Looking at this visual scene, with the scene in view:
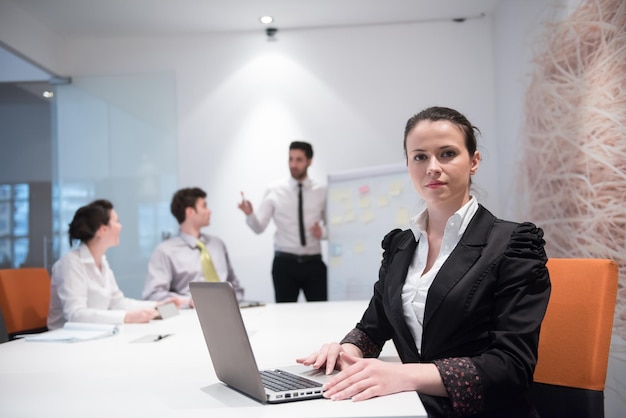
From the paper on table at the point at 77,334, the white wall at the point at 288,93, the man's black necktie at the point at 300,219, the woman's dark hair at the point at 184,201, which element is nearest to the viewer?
the paper on table at the point at 77,334

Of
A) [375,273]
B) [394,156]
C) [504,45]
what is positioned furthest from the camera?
[394,156]

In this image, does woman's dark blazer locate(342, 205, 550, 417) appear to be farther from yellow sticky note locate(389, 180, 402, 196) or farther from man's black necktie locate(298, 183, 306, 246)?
man's black necktie locate(298, 183, 306, 246)

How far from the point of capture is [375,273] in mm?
4473

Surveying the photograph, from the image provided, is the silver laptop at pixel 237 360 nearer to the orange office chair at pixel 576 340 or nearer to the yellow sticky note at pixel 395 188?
the orange office chair at pixel 576 340

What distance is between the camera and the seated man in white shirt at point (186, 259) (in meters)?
3.87

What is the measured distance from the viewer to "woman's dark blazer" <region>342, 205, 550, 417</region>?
123cm

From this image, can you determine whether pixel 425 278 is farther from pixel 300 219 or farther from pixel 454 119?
pixel 300 219

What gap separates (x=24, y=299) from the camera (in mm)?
3025

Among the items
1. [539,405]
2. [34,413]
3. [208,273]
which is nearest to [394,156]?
[208,273]

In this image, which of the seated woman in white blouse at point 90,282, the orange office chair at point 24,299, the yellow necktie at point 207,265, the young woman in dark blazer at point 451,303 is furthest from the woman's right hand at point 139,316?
the young woman in dark blazer at point 451,303

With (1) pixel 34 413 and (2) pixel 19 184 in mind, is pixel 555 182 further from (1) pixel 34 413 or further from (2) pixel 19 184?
(2) pixel 19 184

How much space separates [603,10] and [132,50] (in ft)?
13.9

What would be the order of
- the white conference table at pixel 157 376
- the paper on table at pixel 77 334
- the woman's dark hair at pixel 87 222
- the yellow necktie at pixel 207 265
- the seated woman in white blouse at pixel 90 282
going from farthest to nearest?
the yellow necktie at pixel 207 265, the woman's dark hair at pixel 87 222, the seated woman in white blouse at pixel 90 282, the paper on table at pixel 77 334, the white conference table at pixel 157 376

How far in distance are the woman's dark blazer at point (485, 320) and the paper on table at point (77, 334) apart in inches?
51.2
